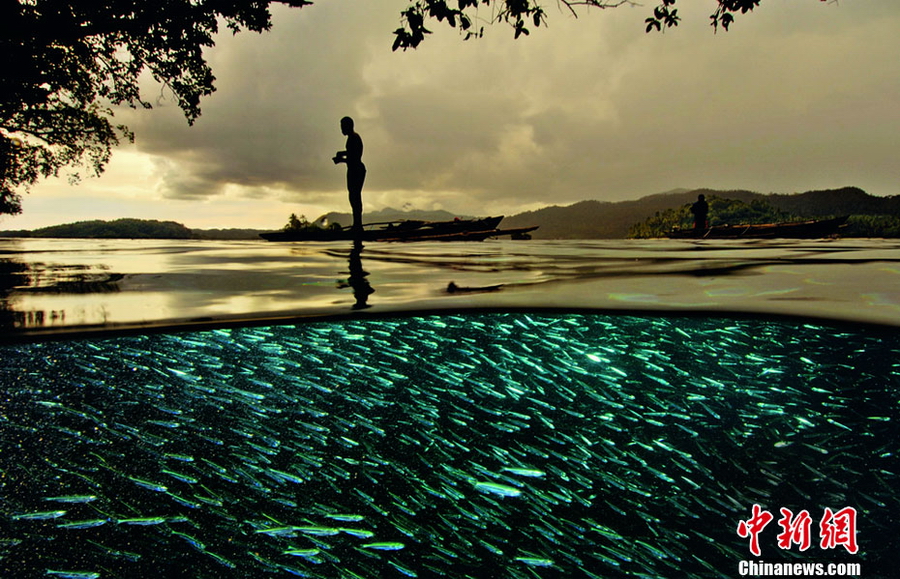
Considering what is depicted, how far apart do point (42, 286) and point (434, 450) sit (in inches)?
135

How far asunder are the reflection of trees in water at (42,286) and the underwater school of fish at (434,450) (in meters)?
0.25

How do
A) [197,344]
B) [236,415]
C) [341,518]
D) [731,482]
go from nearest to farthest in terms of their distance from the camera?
[341,518] < [731,482] < [236,415] < [197,344]

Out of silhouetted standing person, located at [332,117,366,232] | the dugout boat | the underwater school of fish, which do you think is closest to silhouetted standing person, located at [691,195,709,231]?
the dugout boat

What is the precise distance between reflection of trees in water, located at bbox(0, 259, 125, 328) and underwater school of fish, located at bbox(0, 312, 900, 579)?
0.25 metres

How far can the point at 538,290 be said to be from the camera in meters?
3.32

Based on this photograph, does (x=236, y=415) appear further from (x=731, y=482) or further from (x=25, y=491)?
(x=731, y=482)

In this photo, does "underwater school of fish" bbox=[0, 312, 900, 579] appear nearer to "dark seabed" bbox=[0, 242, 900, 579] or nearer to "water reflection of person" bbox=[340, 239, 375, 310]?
"dark seabed" bbox=[0, 242, 900, 579]

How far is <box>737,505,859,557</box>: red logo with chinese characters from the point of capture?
1.65 m

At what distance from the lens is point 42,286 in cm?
364

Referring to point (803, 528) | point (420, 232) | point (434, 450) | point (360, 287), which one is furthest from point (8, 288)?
point (420, 232)

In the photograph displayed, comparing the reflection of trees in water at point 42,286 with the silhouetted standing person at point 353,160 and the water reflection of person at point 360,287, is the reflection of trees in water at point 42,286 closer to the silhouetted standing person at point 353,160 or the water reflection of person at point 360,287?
the water reflection of person at point 360,287

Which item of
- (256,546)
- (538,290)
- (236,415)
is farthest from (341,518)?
(538,290)

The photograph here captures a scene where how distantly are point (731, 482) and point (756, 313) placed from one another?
1211 mm

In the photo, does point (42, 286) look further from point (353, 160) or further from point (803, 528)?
point (353, 160)
